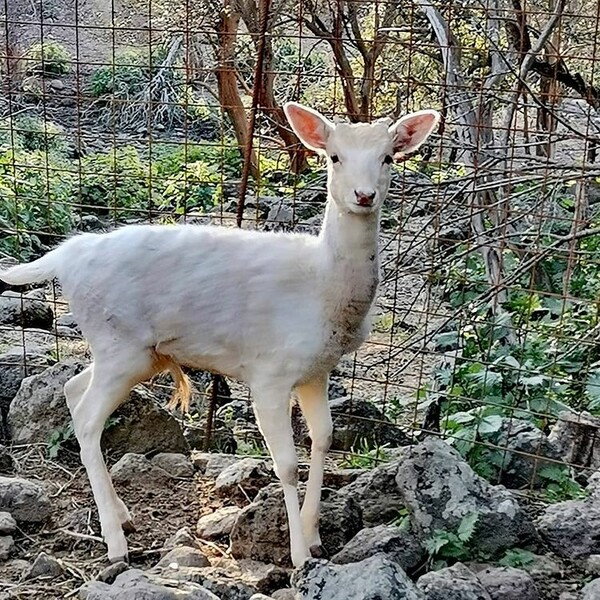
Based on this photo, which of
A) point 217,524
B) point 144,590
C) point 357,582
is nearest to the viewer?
point 357,582

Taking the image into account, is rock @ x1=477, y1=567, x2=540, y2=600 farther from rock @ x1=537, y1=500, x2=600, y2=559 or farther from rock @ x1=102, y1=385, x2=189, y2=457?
rock @ x1=102, y1=385, x2=189, y2=457

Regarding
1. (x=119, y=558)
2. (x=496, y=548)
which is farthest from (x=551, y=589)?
(x=119, y=558)

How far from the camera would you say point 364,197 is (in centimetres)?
398

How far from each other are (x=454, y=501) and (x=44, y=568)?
1.70m

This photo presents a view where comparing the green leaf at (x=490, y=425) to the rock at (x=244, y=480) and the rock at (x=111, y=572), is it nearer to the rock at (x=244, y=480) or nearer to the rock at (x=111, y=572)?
the rock at (x=244, y=480)

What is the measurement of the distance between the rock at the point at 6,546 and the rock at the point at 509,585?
1979 mm

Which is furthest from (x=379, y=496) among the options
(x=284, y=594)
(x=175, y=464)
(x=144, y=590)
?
(x=144, y=590)

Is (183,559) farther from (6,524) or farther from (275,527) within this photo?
(6,524)

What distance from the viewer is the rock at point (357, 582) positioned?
336 cm

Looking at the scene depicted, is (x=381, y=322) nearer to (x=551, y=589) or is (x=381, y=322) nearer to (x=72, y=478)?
(x=72, y=478)

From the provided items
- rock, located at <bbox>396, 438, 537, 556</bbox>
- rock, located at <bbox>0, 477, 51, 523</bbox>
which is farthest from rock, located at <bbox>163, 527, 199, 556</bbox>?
rock, located at <bbox>396, 438, 537, 556</bbox>

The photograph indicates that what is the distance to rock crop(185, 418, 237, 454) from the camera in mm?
5926

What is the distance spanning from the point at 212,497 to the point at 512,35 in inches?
146

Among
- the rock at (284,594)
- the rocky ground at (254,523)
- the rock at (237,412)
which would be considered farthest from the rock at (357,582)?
the rock at (237,412)
